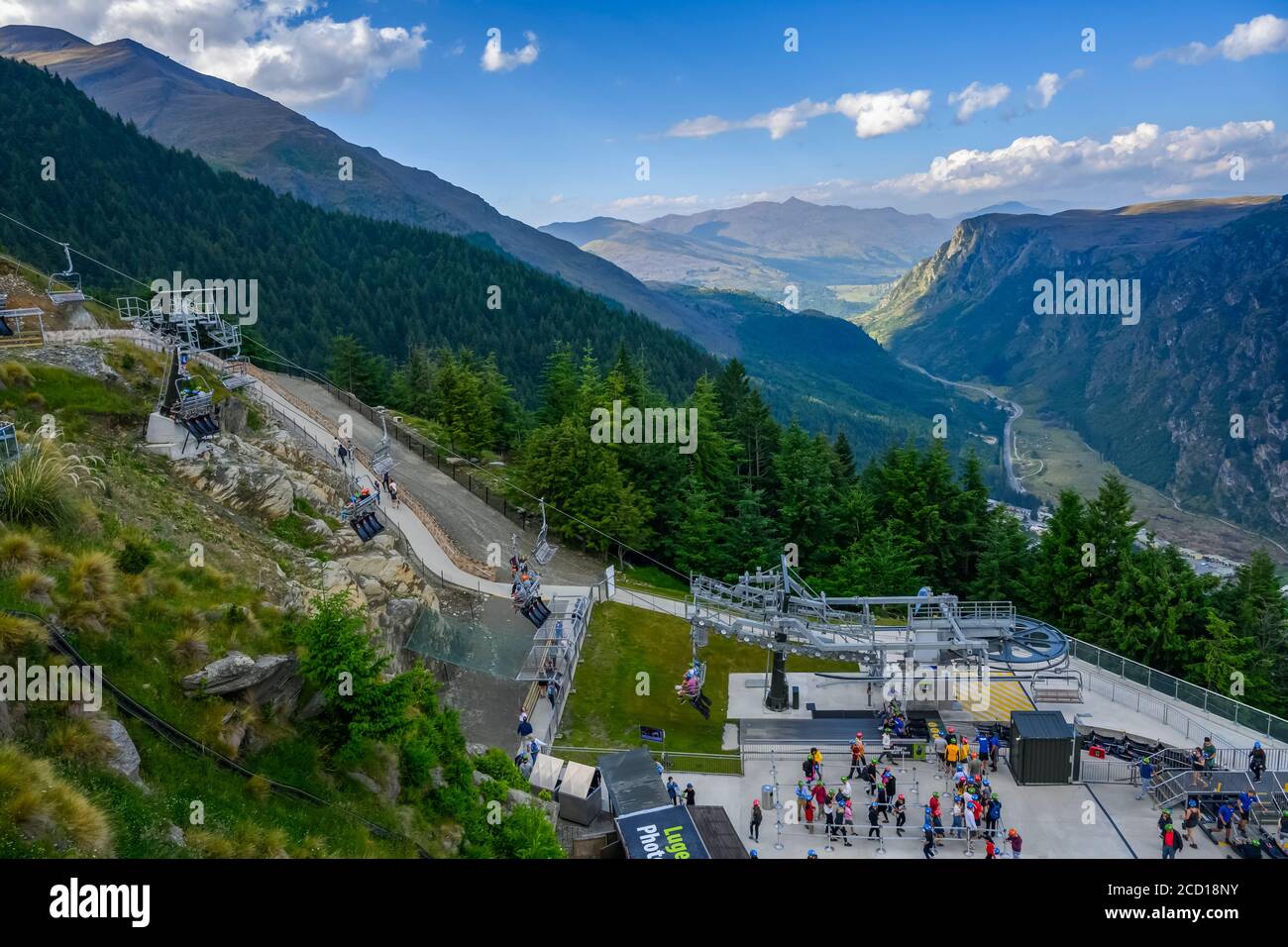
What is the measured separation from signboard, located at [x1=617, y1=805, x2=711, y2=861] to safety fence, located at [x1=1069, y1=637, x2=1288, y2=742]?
21604 millimetres

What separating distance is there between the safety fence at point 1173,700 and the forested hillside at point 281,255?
97.9 meters

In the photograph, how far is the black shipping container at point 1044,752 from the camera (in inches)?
1174

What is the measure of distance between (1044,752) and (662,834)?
14.9 m

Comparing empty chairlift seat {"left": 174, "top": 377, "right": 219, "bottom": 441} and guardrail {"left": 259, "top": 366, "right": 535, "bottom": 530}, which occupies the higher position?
empty chairlift seat {"left": 174, "top": 377, "right": 219, "bottom": 441}

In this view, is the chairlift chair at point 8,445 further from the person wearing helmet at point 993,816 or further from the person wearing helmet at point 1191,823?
the person wearing helmet at point 1191,823

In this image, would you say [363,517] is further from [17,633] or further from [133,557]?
[17,633]

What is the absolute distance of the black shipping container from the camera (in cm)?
2983

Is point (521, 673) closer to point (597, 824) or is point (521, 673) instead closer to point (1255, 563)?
point (597, 824)

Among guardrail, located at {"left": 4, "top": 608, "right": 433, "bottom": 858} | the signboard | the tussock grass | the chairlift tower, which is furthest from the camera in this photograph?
the chairlift tower

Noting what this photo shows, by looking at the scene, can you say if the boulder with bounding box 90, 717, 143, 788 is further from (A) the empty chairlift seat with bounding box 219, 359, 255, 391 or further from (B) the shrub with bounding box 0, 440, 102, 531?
(A) the empty chairlift seat with bounding box 219, 359, 255, 391

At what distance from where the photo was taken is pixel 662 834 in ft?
78.7

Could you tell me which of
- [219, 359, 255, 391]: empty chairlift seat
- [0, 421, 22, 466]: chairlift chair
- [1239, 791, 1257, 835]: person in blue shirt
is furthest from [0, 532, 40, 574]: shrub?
[1239, 791, 1257, 835]: person in blue shirt

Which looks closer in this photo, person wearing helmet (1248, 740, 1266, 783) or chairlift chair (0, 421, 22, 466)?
chairlift chair (0, 421, 22, 466)

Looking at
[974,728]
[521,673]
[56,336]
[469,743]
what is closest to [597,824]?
[469,743]
